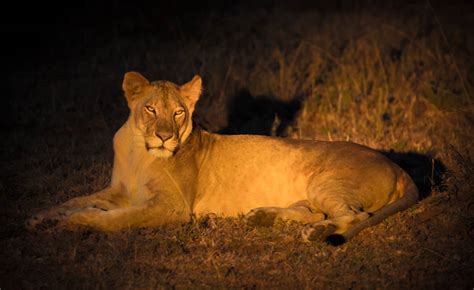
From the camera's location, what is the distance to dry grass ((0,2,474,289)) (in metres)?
4.27

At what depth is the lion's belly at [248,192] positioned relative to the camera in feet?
17.4

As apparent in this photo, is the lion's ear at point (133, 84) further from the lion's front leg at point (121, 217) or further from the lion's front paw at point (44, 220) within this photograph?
the lion's front paw at point (44, 220)

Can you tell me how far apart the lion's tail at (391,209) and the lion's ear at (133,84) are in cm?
178

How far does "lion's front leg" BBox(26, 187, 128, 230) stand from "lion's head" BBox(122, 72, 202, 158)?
50cm

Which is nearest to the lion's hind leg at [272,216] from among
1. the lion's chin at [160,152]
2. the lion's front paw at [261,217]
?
the lion's front paw at [261,217]

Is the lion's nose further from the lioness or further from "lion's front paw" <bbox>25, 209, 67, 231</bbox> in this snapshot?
"lion's front paw" <bbox>25, 209, 67, 231</bbox>

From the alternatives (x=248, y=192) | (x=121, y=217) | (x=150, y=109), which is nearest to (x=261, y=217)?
(x=248, y=192)

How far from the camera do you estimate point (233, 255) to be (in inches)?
177

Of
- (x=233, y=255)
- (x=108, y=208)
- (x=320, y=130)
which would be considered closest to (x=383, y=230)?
(x=233, y=255)

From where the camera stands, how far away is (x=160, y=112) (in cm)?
504

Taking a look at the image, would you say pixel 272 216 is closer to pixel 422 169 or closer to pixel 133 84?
pixel 133 84

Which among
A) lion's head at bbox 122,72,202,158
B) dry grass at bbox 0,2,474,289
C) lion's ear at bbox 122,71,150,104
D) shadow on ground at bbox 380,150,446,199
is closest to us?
dry grass at bbox 0,2,474,289

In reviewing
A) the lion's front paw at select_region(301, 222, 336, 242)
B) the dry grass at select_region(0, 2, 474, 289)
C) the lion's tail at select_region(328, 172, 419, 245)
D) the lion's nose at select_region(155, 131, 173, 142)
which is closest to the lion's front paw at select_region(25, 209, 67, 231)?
the dry grass at select_region(0, 2, 474, 289)

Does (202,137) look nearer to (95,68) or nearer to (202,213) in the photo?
(202,213)
